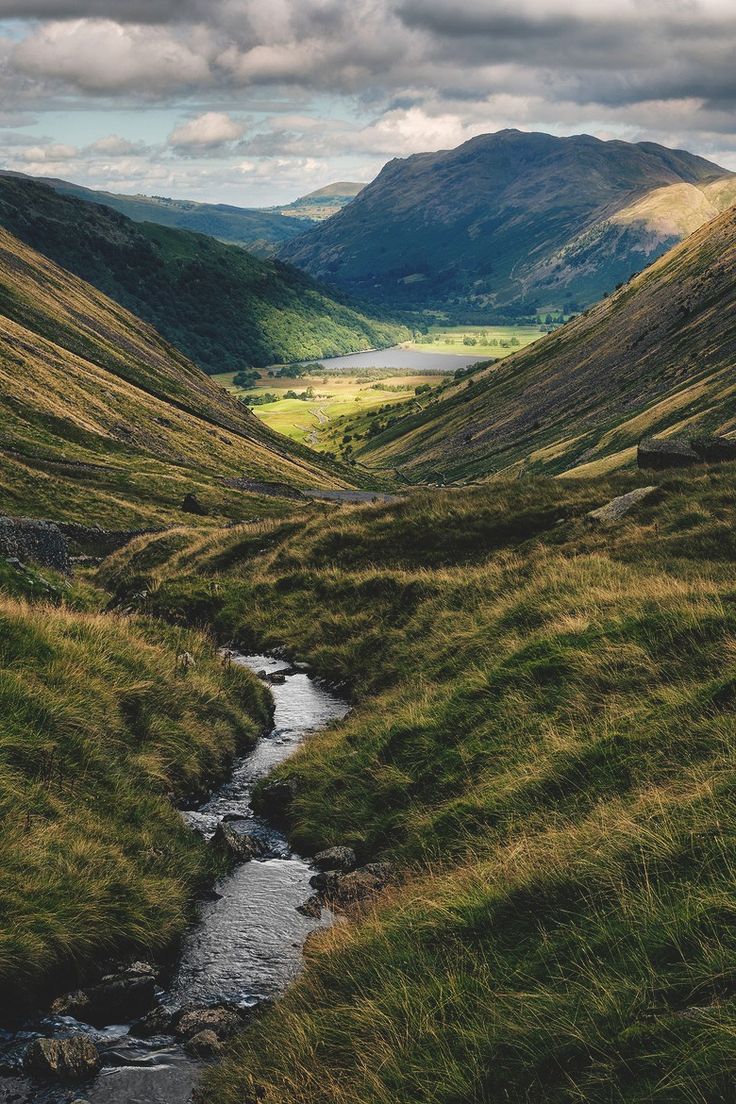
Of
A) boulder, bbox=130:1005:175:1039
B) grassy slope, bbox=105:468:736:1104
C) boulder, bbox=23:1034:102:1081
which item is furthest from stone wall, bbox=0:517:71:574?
boulder, bbox=23:1034:102:1081

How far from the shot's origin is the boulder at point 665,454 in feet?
122

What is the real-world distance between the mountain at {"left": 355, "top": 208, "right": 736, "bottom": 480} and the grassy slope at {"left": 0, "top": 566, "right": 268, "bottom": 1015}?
202ft

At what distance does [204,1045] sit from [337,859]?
13.9ft

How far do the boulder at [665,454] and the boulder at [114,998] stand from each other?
108 feet

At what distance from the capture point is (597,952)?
22.4ft

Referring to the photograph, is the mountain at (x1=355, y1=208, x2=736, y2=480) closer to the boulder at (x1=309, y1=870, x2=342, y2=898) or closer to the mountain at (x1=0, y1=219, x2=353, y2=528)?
the mountain at (x1=0, y1=219, x2=353, y2=528)

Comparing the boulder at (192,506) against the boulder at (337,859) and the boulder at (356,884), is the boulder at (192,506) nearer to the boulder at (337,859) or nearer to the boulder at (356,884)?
the boulder at (337,859)

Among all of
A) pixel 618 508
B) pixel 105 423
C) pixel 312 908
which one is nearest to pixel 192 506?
pixel 105 423

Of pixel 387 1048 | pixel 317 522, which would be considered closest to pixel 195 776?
pixel 387 1048

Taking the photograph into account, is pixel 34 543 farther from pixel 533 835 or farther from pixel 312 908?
pixel 533 835

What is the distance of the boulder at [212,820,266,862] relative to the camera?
12875 millimetres

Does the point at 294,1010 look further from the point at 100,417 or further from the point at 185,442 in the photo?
the point at 185,442

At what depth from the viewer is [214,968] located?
9984 millimetres

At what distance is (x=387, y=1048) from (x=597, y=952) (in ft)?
5.89
